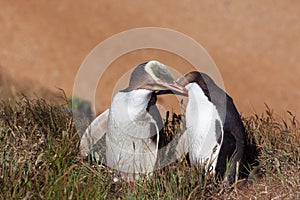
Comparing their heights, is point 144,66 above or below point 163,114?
above

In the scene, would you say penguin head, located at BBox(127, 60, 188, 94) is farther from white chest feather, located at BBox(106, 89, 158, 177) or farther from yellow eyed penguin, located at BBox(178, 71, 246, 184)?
yellow eyed penguin, located at BBox(178, 71, 246, 184)

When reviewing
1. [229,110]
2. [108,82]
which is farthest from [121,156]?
[108,82]

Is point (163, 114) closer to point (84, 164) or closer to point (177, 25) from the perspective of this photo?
point (84, 164)

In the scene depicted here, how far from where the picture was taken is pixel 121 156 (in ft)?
13.4

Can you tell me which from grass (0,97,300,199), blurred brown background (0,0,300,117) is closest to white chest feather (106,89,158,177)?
grass (0,97,300,199)

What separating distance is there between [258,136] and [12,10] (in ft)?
30.4

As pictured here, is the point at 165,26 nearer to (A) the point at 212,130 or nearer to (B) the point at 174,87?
(A) the point at 212,130

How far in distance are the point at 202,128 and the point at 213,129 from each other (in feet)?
0.24

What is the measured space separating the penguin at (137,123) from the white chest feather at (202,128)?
0.82 feet

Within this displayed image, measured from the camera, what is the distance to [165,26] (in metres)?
11.8

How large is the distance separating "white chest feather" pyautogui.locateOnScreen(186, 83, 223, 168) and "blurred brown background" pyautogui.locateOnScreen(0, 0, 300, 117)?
175 inches

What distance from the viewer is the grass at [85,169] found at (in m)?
3.33

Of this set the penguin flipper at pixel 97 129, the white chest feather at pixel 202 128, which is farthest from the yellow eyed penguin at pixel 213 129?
the penguin flipper at pixel 97 129

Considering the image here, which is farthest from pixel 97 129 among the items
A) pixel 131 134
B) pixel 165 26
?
pixel 165 26
